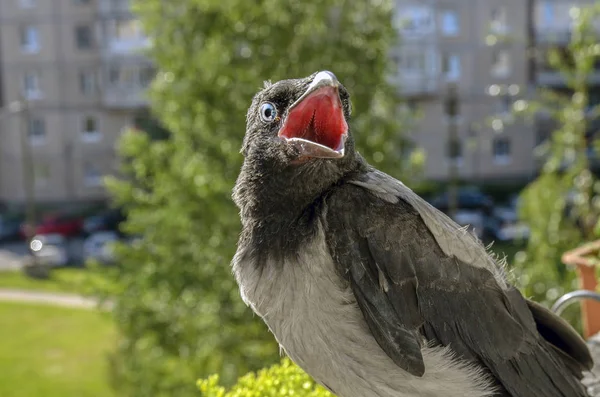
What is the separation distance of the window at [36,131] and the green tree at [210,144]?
18970 millimetres

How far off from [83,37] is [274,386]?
24.5 m

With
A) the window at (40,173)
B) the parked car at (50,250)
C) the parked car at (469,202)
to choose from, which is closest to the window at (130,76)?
the window at (40,173)

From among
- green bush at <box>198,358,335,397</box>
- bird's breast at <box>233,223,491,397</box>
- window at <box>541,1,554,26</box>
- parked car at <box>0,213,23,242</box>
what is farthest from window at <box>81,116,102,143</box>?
bird's breast at <box>233,223,491,397</box>

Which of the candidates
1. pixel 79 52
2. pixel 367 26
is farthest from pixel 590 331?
pixel 79 52

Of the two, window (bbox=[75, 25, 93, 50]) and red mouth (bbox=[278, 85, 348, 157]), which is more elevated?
window (bbox=[75, 25, 93, 50])

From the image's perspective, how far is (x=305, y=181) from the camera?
188cm

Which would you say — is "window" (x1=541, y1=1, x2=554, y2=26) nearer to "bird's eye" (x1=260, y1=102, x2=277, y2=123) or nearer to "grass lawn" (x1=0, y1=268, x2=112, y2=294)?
"grass lawn" (x1=0, y1=268, x2=112, y2=294)

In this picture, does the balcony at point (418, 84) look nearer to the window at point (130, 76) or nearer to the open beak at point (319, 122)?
the window at point (130, 76)

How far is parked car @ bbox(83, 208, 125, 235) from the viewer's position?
23.2m

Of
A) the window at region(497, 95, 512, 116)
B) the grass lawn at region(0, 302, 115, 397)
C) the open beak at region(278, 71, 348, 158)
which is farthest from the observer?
the window at region(497, 95, 512, 116)

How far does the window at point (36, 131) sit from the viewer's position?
82.4ft

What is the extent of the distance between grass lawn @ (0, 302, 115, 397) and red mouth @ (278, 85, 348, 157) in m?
11.4

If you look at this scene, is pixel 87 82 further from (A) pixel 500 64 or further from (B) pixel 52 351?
(A) pixel 500 64

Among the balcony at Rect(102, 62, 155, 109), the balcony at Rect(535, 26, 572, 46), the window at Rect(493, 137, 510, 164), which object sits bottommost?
the window at Rect(493, 137, 510, 164)
